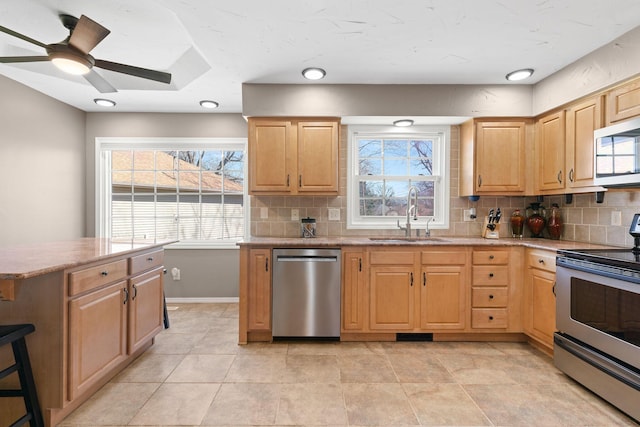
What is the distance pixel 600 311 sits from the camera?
2.03m

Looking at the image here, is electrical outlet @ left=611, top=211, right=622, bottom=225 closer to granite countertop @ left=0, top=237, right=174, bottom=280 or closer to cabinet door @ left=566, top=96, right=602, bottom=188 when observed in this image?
cabinet door @ left=566, top=96, right=602, bottom=188

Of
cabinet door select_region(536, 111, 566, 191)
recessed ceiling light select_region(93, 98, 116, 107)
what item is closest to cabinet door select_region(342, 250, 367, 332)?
cabinet door select_region(536, 111, 566, 191)

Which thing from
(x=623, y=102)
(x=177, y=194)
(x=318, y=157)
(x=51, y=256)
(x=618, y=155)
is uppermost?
(x=623, y=102)

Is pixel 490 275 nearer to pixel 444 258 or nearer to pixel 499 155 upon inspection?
pixel 444 258

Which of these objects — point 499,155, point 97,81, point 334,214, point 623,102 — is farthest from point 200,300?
point 623,102

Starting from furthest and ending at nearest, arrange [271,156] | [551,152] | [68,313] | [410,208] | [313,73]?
[410,208], [271,156], [551,152], [313,73], [68,313]

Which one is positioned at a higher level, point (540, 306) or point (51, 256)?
point (51, 256)

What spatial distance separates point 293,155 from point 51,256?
199cm

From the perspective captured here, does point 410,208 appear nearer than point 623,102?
No

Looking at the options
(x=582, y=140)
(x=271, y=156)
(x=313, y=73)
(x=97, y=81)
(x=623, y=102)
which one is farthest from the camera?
(x=271, y=156)

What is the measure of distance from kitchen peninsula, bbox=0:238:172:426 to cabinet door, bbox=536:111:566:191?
348 cm

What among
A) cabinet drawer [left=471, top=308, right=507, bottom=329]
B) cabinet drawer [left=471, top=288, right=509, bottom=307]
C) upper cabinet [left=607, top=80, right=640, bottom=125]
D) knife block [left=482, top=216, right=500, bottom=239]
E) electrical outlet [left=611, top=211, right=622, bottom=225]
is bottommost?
cabinet drawer [left=471, top=308, right=507, bottom=329]

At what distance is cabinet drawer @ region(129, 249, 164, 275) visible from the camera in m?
2.31

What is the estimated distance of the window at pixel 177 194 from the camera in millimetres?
4156
